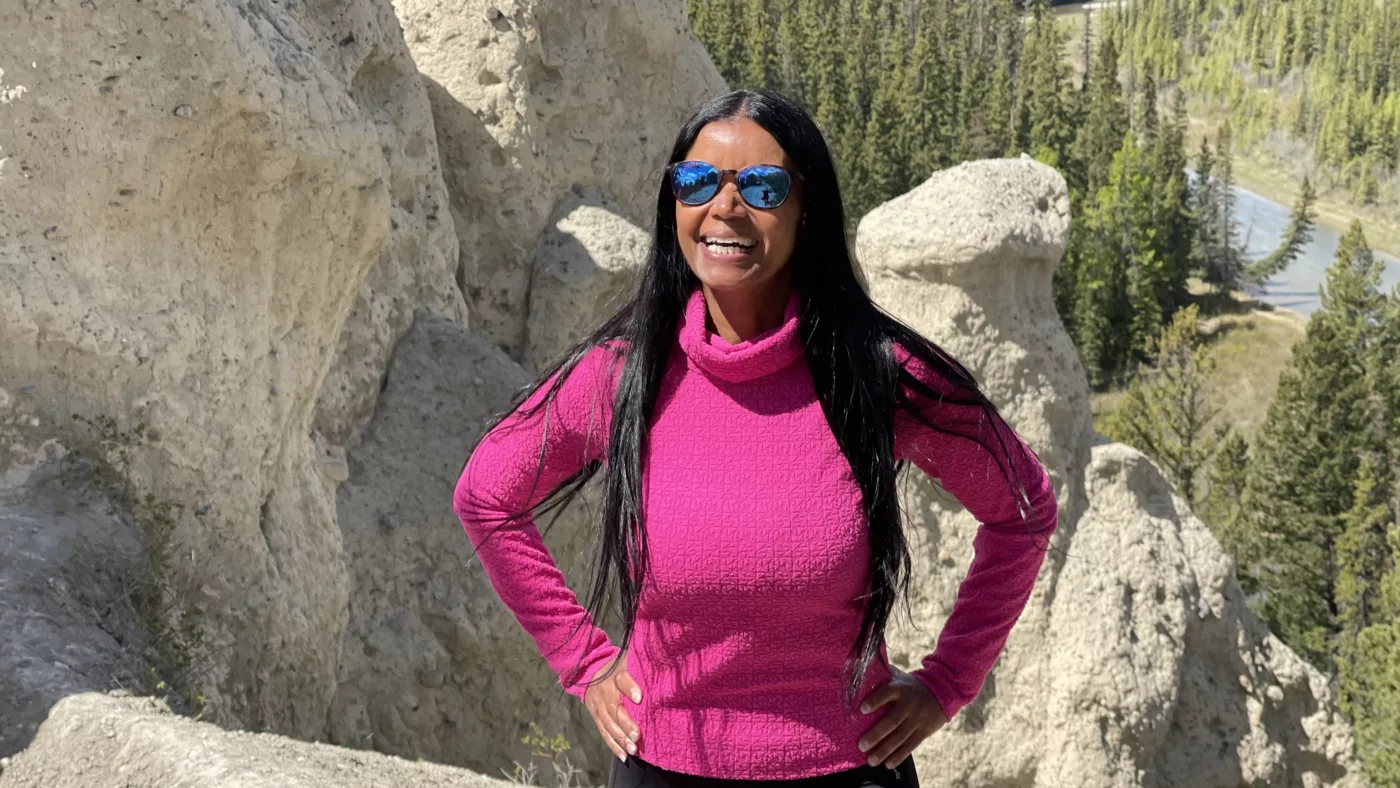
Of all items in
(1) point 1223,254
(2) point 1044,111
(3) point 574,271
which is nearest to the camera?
(3) point 574,271

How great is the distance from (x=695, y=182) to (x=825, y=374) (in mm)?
360

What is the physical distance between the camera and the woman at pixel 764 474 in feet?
6.58

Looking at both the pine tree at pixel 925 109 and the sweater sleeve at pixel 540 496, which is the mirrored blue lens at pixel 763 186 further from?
the pine tree at pixel 925 109

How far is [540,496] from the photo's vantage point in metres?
2.29

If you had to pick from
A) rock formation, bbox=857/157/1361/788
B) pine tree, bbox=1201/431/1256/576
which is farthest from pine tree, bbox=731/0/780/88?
rock formation, bbox=857/157/1361/788

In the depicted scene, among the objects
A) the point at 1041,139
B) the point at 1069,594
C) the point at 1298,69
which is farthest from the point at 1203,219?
the point at 1069,594

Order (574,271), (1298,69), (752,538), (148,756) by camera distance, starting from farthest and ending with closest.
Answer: (1298,69) → (574,271) → (148,756) → (752,538)

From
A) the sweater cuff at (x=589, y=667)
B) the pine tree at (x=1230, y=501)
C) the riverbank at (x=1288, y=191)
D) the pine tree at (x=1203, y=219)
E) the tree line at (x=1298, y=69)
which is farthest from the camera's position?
the tree line at (x=1298, y=69)

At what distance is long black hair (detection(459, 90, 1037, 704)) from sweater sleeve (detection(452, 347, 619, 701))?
0.04 metres

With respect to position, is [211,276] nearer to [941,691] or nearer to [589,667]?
[589,667]

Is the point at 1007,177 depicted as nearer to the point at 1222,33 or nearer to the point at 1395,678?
the point at 1395,678

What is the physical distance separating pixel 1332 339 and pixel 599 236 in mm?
15963

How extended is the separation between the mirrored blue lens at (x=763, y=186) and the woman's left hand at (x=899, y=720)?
0.77 meters

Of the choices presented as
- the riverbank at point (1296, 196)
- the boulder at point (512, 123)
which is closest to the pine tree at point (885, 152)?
the riverbank at point (1296, 196)
